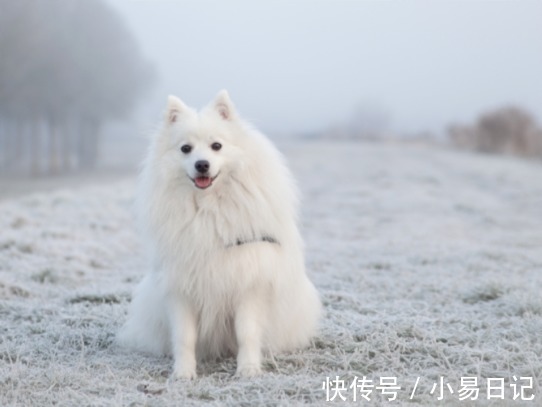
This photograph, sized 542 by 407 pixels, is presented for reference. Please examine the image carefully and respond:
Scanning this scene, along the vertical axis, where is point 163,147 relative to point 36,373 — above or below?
above

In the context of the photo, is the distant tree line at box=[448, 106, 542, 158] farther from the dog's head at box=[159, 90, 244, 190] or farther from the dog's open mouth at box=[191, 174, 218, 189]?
the dog's open mouth at box=[191, 174, 218, 189]

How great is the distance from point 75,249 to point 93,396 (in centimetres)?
420

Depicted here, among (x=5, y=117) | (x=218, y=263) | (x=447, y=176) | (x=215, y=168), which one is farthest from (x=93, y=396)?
(x=5, y=117)

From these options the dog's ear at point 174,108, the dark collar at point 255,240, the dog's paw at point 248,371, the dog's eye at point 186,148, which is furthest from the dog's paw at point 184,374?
the dog's ear at point 174,108

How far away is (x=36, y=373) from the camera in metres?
3.22

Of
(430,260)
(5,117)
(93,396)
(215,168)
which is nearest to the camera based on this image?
(93,396)

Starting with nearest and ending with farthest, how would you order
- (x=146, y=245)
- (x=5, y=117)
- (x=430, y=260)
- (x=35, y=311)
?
1. (x=146, y=245)
2. (x=35, y=311)
3. (x=430, y=260)
4. (x=5, y=117)

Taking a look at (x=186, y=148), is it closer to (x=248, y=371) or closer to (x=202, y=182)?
(x=202, y=182)

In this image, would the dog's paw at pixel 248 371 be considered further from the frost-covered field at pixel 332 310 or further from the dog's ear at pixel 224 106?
the dog's ear at pixel 224 106

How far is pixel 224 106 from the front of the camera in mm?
3289

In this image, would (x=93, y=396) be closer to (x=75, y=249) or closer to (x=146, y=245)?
(x=146, y=245)

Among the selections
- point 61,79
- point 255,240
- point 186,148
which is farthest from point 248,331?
point 61,79

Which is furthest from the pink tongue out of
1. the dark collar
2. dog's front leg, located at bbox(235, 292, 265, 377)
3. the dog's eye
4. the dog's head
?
dog's front leg, located at bbox(235, 292, 265, 377)

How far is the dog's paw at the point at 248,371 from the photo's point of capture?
319 centimetres
